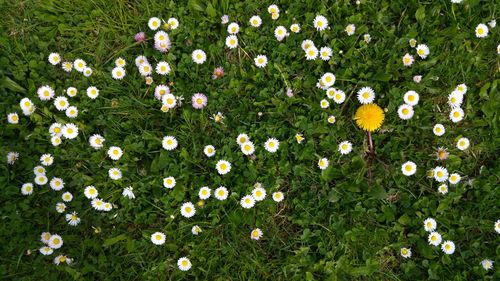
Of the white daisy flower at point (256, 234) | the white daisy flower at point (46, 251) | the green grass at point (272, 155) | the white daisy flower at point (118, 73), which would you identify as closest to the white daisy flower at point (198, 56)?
the green grass at point (272, 155)

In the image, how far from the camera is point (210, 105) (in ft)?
9.94

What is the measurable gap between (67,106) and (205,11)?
118 cm

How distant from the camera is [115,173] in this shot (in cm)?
295

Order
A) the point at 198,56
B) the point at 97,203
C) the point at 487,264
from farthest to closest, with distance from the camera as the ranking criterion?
1. the point at 198,56
2. the point at 97,203
3. the point at 487,264

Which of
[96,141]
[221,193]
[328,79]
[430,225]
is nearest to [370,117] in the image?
[328,79]

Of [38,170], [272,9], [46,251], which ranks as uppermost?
[272,9]

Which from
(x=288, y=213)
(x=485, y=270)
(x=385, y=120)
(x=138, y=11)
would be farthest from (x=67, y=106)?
(x=485, y=270)

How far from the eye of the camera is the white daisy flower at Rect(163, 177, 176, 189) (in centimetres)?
293

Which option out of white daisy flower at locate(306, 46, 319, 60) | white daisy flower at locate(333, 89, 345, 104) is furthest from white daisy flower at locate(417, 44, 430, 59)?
white daisy flower at locate(306, 46, 319, 60)

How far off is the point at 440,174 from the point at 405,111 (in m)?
0.48

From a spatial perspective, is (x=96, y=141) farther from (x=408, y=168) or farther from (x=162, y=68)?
(x=408, y=168)

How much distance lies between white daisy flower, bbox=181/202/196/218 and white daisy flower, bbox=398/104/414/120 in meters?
1.55

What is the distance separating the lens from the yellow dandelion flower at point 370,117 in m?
2.96

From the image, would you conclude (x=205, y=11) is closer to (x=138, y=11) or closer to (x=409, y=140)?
(x=138, y=11)
